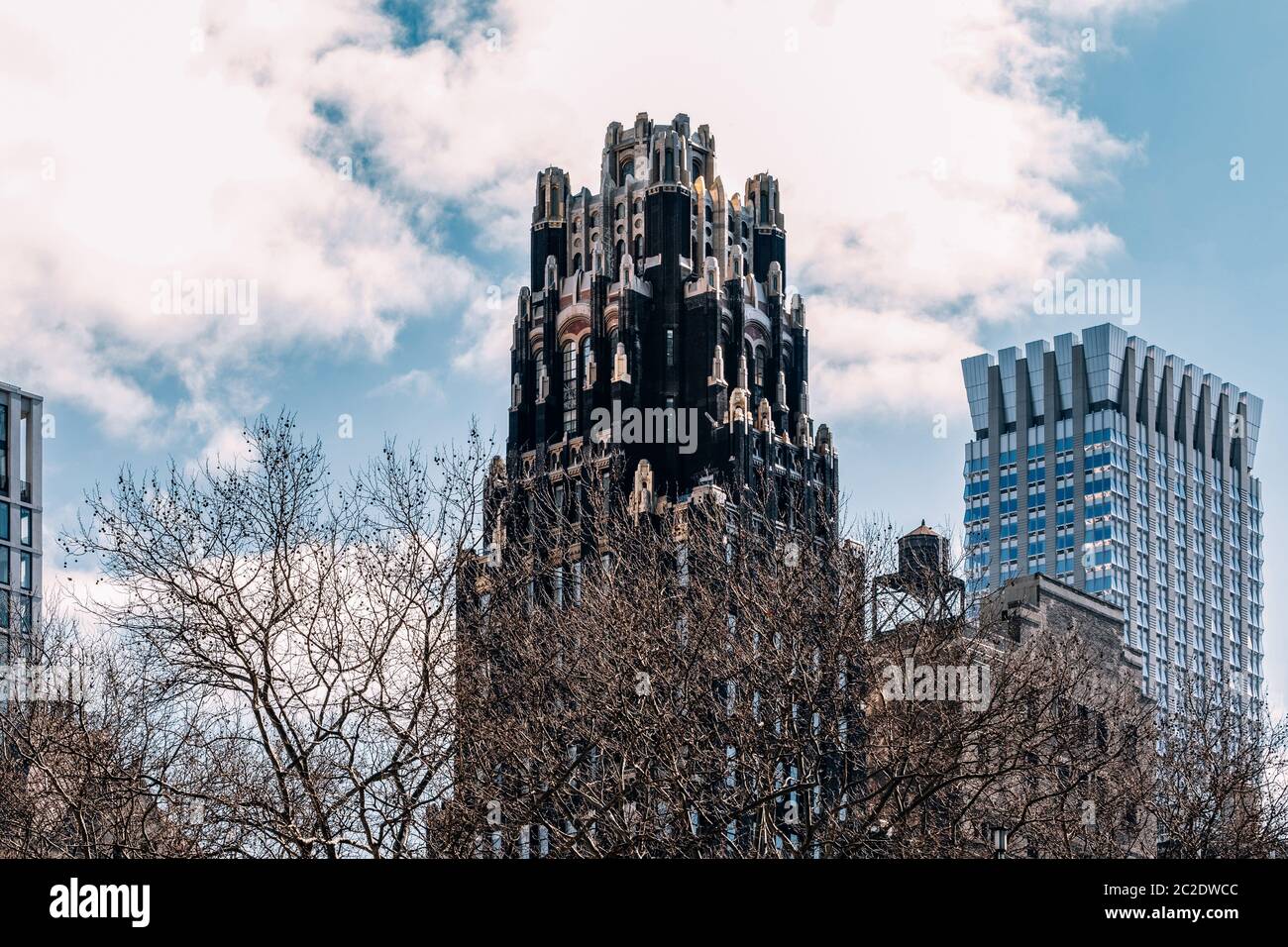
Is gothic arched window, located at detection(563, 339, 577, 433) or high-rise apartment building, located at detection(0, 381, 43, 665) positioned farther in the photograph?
high-rise apartment building, located at detection(0, 381, 43, 665)

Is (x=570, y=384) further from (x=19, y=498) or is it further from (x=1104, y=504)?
(x=1104, y=504)

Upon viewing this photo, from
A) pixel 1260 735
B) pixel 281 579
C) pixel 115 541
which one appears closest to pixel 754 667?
pixel 281 579

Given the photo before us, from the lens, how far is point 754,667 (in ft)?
135

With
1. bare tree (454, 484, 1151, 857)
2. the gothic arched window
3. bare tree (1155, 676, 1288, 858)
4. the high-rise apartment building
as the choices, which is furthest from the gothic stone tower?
bare tree (454, 484, 1151, 857)

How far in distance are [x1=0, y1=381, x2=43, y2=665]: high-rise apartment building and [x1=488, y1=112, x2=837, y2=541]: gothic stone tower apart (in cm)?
4057

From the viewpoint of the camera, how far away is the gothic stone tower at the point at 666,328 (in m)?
112

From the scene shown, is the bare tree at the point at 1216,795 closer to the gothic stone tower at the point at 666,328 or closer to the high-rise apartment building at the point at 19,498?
the gothic stone tower at the point at 666,328

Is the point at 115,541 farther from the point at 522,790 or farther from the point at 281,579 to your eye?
the point at 522,790

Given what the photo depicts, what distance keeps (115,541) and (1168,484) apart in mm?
172108

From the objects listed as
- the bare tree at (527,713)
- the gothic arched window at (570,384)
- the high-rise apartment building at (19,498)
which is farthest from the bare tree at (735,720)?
the high-rise apartment building at (19,498)

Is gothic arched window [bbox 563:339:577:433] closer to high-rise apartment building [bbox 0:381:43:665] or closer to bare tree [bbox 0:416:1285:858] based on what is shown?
high-rise apartment building [bbox 0:381:43:665]

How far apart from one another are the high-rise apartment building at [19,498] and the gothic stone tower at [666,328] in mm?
40566

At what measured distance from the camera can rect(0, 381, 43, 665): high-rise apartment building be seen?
13450 centimetres
